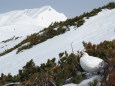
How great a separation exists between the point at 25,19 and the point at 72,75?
231 feet

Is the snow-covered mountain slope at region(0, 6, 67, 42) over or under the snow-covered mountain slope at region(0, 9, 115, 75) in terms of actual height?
over

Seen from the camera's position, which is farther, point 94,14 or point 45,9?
point 45,9

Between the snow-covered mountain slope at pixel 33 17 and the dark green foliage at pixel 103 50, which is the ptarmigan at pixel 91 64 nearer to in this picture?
the dark green foliage at pixel 103 50

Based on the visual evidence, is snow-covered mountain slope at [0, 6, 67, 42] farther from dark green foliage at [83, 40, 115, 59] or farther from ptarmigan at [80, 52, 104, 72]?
ptarmigan at [80, 52, 104, 72]

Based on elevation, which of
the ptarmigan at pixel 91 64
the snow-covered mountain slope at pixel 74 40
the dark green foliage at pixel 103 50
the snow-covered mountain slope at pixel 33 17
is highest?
the snow-covered mountain slope at pixel 33 17

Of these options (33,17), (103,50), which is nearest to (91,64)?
(103,50)

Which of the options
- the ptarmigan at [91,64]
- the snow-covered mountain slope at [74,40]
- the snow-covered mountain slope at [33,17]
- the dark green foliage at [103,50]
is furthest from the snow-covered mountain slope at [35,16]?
the ptarmigan at [91,64]

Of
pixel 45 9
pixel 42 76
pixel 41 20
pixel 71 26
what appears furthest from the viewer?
pixel 45 9

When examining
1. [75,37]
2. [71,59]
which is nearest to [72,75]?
[71,59]

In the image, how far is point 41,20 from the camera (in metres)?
83.2

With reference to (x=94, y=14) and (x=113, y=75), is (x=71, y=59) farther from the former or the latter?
(x=94, y=14)

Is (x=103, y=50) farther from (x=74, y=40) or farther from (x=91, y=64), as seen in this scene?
(x=74, y=40)

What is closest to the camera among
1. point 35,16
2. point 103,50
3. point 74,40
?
point 103,50

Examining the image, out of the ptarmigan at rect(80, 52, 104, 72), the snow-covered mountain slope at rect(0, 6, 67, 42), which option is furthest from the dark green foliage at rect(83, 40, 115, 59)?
the snow-covered mountain slope at rect(0, 6, 67, 42)
